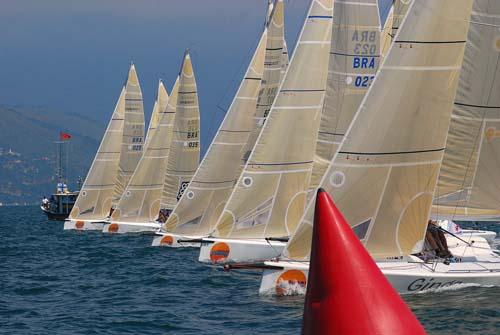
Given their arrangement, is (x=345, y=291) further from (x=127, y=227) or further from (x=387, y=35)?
(x=127, y=227)

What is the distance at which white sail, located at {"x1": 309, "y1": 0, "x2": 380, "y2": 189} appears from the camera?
27.5 meters

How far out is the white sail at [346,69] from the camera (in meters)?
27.5

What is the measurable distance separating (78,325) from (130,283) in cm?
680

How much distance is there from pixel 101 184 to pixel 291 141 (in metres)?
28.2

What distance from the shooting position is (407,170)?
19094 mm

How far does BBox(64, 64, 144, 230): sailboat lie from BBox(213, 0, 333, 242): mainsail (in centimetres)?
2535

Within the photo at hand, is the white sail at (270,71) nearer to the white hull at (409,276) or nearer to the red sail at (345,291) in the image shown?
the white hull at (409,276)

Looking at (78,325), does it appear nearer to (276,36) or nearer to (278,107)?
(278,107)

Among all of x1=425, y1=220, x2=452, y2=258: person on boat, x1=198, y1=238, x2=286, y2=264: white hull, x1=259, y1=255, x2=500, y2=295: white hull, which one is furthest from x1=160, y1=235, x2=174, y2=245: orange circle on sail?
x1=259, y1=255, x2=500, y2=295: white hull

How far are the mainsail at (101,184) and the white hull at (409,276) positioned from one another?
114ft

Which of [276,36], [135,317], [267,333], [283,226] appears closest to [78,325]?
[135,317]

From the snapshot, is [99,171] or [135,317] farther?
[99,171]

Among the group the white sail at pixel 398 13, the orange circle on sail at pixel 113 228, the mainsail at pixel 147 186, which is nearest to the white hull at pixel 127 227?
the orange circle on sail at pixel 113 228

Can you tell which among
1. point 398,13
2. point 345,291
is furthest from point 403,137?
point 398,13
